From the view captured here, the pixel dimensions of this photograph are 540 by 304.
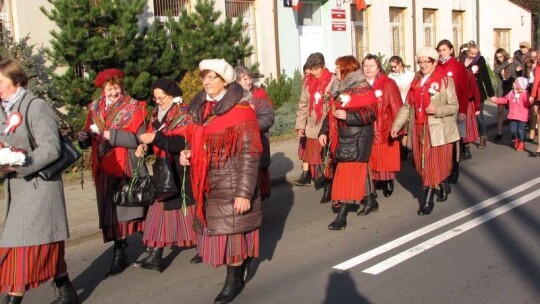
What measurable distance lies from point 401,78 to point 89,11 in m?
5.56

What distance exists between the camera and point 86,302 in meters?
5.45

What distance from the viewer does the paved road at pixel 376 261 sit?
5348mm

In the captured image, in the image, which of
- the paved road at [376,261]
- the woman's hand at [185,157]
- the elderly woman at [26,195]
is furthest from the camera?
the paved road at [376,261]

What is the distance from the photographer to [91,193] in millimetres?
9844

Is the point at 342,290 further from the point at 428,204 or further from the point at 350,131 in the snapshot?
the point at 428,204

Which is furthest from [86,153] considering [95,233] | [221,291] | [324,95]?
[221,291]

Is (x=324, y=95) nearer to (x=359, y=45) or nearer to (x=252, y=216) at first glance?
(x=252, y=216)

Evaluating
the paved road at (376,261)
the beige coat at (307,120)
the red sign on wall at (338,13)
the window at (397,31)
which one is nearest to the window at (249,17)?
the red sign on wall at (338,13)

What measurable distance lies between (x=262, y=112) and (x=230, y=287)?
2.46m

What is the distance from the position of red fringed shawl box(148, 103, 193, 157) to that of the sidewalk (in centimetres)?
226

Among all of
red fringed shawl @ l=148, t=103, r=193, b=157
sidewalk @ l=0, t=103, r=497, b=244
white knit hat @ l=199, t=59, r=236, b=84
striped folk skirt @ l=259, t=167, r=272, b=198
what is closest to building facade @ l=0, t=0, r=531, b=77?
sidewalk @ l=0, t=103, r=497, b=244

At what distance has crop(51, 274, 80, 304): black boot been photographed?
5102mm

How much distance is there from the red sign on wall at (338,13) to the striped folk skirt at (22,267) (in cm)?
1654

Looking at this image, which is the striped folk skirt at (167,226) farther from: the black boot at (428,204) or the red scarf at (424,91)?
the red scarf at (424,91)
